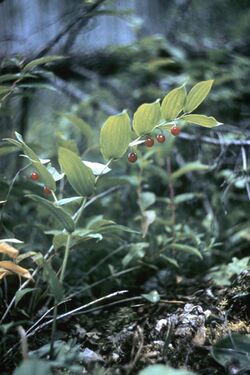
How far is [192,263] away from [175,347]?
62 centimetres

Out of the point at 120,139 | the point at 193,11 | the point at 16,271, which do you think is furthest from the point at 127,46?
the point at 16,271

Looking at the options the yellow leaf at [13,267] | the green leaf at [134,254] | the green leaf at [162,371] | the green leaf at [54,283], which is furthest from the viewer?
the green leaf at [134,254]

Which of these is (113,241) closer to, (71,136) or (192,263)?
(192,263)

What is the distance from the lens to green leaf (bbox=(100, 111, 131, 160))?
0.90 metres

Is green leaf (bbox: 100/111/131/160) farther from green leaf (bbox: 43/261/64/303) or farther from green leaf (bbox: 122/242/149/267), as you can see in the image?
green leaf (bbox: 122/242/149/267)

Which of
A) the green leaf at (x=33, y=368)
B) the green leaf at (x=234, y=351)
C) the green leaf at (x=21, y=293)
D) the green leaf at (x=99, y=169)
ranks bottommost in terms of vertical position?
the green leaf at (x=234, y=351)

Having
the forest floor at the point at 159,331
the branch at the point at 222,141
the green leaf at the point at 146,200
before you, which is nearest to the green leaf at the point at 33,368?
the forest floor at the point at 159,331

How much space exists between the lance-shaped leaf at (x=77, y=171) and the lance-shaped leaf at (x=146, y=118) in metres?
0.16

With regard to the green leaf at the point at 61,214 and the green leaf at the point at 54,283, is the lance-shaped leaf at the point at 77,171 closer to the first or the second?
the green leaf at the point at 61,214

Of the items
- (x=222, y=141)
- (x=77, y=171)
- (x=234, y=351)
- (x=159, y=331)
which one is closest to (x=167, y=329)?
(x=159, y=331)

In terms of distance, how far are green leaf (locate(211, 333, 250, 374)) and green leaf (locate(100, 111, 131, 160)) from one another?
18.0 inches

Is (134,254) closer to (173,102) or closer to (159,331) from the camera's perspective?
(159,331)

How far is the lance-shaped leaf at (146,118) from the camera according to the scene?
3.04 feet

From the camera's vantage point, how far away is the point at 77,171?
2.93 feet
